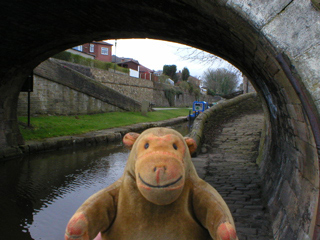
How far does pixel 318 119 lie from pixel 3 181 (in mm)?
6925

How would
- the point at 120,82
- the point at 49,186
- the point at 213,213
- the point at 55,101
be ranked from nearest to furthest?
1. the point at 213,213
2. the point at 49,186
3. the point at 55,101
4. the point at 120,82

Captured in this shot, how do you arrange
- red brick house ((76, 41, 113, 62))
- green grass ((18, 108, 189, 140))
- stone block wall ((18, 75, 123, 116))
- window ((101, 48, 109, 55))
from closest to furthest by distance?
1. green grass ((18, 108, 189, 140))
2. stone block wall ((18, 75, 123, 116))
3. red brick house ((76, 41, 113, 62))
4. window ((101, 48, 109, 55))

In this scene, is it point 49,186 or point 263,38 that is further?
point 49,186

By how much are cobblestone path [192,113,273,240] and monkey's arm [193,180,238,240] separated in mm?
1889

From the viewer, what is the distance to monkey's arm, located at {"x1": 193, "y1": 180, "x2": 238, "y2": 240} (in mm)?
1908

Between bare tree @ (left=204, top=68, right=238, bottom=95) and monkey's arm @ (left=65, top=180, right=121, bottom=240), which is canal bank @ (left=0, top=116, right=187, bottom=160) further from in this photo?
bare tree @ (left=204, top=68, right=238, bottom=95)

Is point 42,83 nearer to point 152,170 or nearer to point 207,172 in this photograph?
point 207,172

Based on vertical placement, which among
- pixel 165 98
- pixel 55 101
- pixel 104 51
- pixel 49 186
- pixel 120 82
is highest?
pixel 104 51

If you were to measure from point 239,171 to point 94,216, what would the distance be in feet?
18.9

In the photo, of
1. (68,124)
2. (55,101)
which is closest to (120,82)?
(55,101)

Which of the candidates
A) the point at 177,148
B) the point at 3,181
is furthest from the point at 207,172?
the point at 177,148

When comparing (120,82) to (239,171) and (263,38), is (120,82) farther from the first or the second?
(263,38)

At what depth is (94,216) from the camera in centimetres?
209

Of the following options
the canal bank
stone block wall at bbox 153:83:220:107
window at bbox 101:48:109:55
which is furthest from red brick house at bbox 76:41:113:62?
the canal bank
